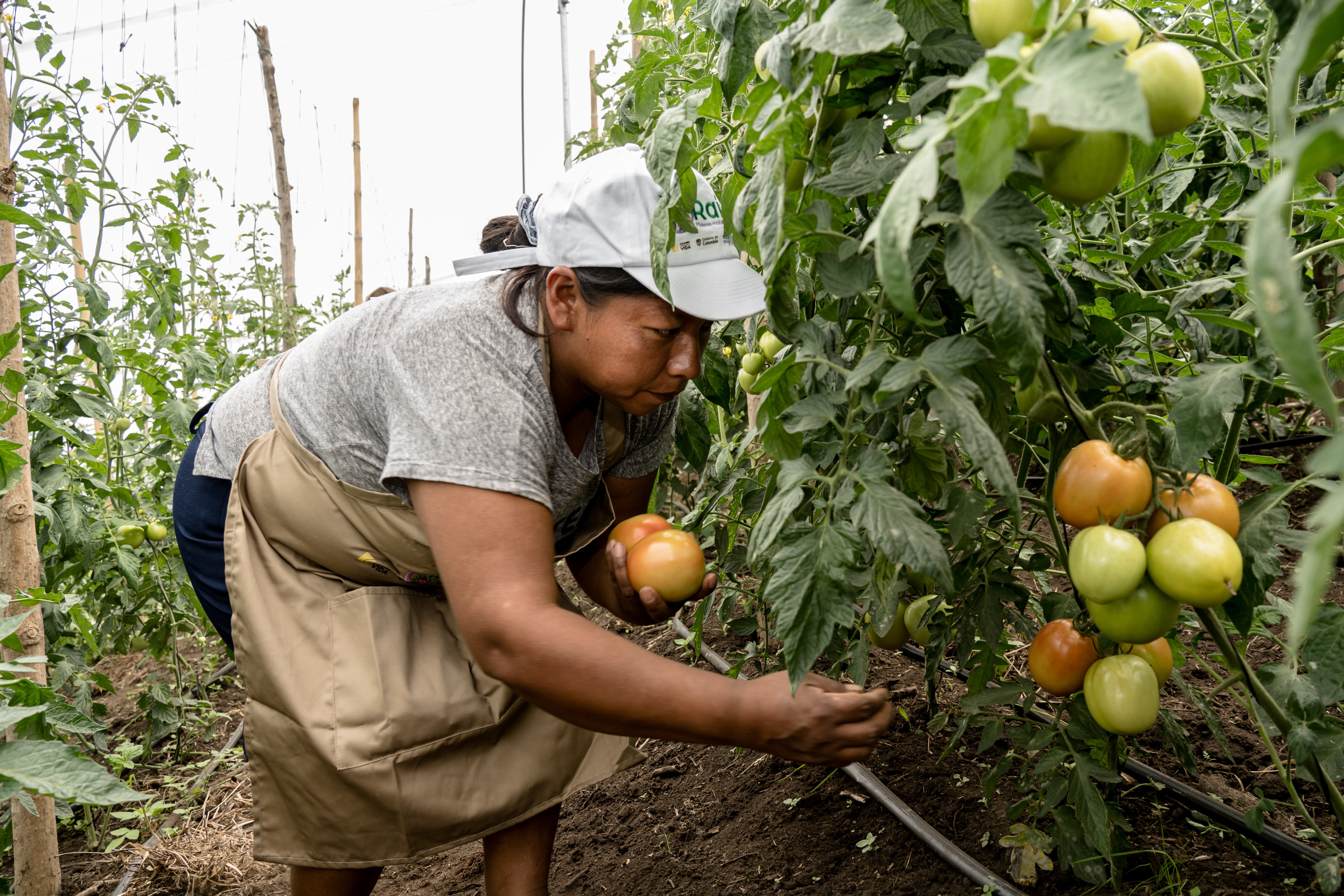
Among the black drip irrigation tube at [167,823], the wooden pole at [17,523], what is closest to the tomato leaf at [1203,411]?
the black drip irrigation tube at [167,823]

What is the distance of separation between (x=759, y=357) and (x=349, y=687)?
0.80 metres

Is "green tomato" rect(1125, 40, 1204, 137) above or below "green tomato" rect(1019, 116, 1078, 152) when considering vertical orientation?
above

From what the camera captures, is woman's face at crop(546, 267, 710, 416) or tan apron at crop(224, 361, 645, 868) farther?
tan apron at crop(224, 361, 645, 868)

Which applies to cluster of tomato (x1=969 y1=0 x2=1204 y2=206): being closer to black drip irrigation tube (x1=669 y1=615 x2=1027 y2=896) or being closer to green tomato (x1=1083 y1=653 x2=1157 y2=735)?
green tomato (x1=1083 y1=653 x2=1157 y2=735)

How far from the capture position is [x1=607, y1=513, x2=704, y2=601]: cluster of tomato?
1250 millimetres

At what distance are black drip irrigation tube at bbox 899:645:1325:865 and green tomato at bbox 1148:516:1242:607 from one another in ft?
1.76

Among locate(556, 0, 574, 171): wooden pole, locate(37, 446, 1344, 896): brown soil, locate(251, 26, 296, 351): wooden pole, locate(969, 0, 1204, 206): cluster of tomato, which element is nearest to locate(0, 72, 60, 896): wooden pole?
locate(37, 446, 1344, 896): brown soil

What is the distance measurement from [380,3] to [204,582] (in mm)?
7586

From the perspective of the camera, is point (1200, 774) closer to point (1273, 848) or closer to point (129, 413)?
point (1273, 848)

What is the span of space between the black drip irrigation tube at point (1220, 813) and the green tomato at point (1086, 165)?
832mm

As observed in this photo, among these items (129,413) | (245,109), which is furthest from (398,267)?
(129,413)

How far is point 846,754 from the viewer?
3.20ft

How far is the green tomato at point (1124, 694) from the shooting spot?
982 mm

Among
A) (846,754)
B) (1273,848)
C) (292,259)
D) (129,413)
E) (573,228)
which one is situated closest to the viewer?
(846,754)
